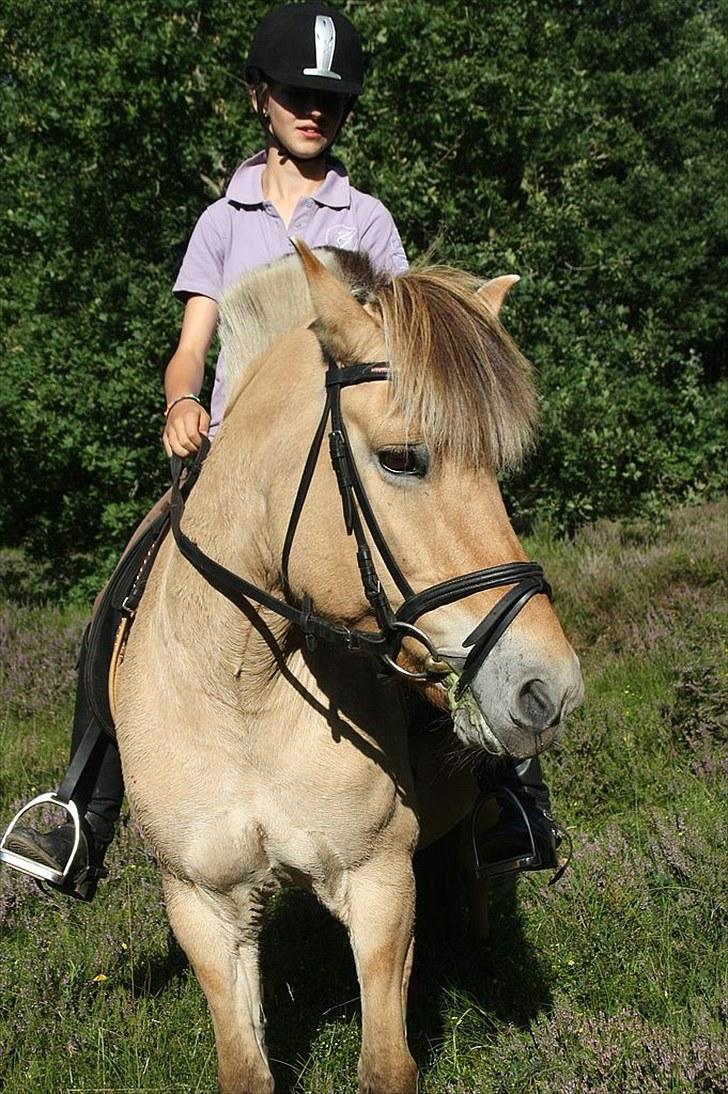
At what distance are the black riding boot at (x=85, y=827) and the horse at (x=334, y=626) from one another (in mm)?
633

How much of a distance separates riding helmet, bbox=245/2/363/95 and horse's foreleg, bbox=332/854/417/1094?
2446 millimetres

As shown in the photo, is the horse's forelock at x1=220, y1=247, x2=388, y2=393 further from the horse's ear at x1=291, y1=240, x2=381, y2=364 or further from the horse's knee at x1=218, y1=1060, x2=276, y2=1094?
the horse's knee at x1=218, y1=1060, x2=276, y2=1094

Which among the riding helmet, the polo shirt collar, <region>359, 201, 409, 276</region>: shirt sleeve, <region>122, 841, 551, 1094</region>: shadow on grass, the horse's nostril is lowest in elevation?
<region>122, 841, 551, 1094</region>: shadow on grass

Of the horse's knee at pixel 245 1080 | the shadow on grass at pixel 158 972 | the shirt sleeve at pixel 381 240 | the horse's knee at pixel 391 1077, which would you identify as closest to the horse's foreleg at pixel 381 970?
the horse's knee at pixel 391 1077

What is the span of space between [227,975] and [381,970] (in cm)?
49

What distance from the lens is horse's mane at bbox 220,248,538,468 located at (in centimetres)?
235

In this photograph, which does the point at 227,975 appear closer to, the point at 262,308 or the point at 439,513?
the point at 439,513

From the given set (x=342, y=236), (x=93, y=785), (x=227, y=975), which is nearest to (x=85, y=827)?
(x=93, y=785)

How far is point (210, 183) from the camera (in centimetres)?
1088

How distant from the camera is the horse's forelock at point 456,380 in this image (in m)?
2.35

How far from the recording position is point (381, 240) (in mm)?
3643

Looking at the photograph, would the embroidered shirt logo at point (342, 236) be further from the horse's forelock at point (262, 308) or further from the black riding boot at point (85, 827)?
the black riding boot at point (85, 827)

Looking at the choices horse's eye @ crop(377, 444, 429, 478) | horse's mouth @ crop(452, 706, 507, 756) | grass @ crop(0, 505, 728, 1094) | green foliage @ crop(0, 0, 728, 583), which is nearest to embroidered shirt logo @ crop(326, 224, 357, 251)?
horse's eye @ crop(377, 444, 429, 478)

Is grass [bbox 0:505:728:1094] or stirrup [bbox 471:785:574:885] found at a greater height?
stirrup [bbox 471:785:574:885]
